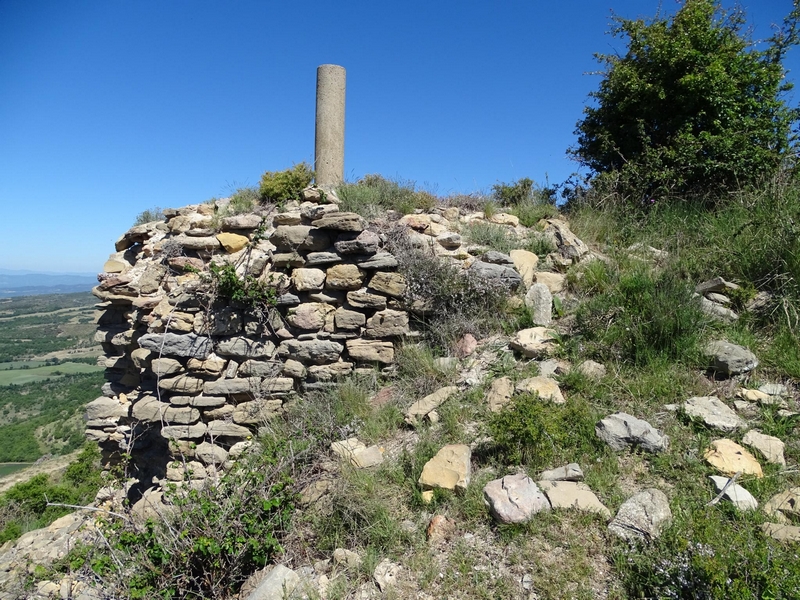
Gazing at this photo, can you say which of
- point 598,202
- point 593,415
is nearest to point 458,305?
point 593,415

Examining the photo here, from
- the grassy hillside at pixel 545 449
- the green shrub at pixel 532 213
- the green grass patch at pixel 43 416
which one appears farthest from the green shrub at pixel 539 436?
the green grass patch at pixel 43 416

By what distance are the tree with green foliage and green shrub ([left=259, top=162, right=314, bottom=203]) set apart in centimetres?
446

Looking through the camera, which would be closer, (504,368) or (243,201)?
(504,368)

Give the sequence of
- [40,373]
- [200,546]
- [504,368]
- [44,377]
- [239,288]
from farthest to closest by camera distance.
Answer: [40,373]
[44,377]
[239,288]
[504,368]
[200,546]

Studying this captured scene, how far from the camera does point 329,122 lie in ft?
24.9

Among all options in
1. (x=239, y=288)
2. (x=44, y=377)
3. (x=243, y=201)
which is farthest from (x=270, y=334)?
(x=44, y=377)

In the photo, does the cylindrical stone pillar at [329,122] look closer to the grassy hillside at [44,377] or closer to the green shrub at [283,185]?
the green shrub at [283,185]

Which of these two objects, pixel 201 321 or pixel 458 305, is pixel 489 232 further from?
pixel 201 321

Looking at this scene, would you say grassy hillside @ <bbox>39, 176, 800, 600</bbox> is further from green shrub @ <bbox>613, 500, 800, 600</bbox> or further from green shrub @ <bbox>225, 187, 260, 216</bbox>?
green shrub @ <bbox>225, 187, 260, 216</bbox>

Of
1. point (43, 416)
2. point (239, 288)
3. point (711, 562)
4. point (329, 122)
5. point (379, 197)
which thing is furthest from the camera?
point (43, 416)

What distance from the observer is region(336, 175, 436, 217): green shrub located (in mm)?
5848

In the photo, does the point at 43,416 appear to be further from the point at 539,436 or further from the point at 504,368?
the point at 539,436

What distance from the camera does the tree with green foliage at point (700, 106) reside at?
631 cm

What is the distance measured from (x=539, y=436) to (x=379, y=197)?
157 inches
